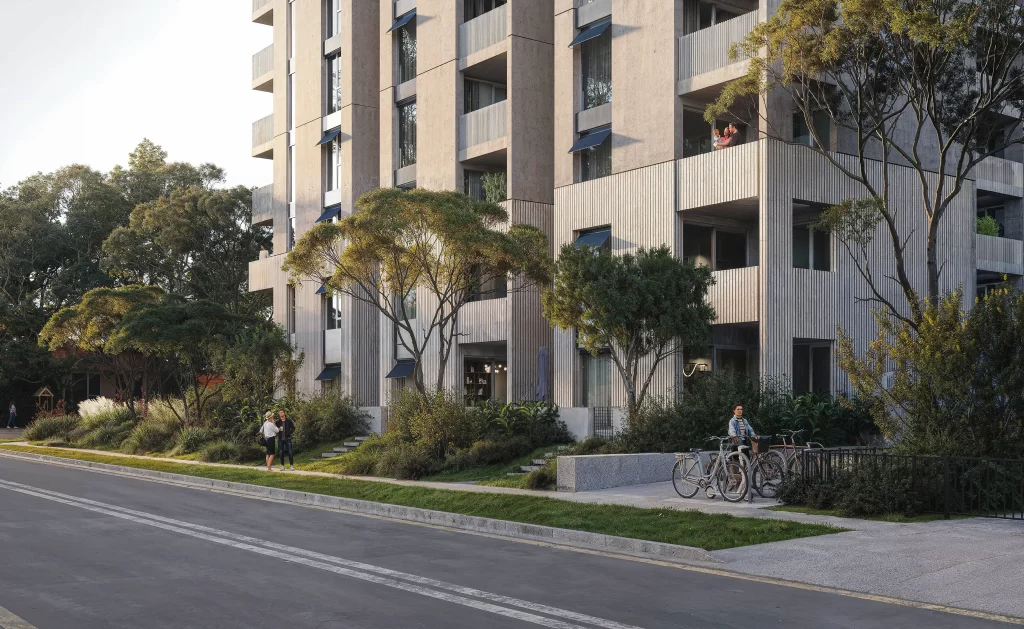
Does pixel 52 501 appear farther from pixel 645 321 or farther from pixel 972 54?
pixel 972 54

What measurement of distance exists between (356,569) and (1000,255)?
94.9 ft

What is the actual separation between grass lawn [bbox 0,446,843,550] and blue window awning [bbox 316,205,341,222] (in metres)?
19.0

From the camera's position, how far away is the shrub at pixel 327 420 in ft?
119

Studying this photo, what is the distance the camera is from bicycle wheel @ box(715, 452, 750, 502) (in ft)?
60.3

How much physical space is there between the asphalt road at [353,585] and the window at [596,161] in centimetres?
1711

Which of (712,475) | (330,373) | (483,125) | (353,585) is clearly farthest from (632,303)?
(330,373)

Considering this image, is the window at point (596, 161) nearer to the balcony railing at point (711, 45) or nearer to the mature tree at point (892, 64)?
the balcony railing at point (711, 45)

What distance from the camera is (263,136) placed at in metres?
Result: 49.3

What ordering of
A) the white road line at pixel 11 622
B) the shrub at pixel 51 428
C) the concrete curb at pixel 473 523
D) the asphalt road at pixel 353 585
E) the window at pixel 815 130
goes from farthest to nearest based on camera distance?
the shrub at pixel 51 428, the window at pixel 815 130, the concrete curb at pixel 473 523, the asphalt road at pixel 353 585, the white road line at pixel 11 622

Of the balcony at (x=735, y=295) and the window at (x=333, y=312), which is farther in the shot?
the window at (x=333, y=312)

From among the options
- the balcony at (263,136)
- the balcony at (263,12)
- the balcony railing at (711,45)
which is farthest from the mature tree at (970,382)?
the balcony at (263,12)

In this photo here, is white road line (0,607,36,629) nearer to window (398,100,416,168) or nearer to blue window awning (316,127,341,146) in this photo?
window (398,100,416,168)

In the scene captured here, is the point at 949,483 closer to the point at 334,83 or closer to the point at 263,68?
the point at 334,83

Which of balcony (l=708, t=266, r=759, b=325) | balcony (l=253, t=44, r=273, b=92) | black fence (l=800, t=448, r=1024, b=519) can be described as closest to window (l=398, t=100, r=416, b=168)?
balcony (l=253, t=44, r=273, b=92)
